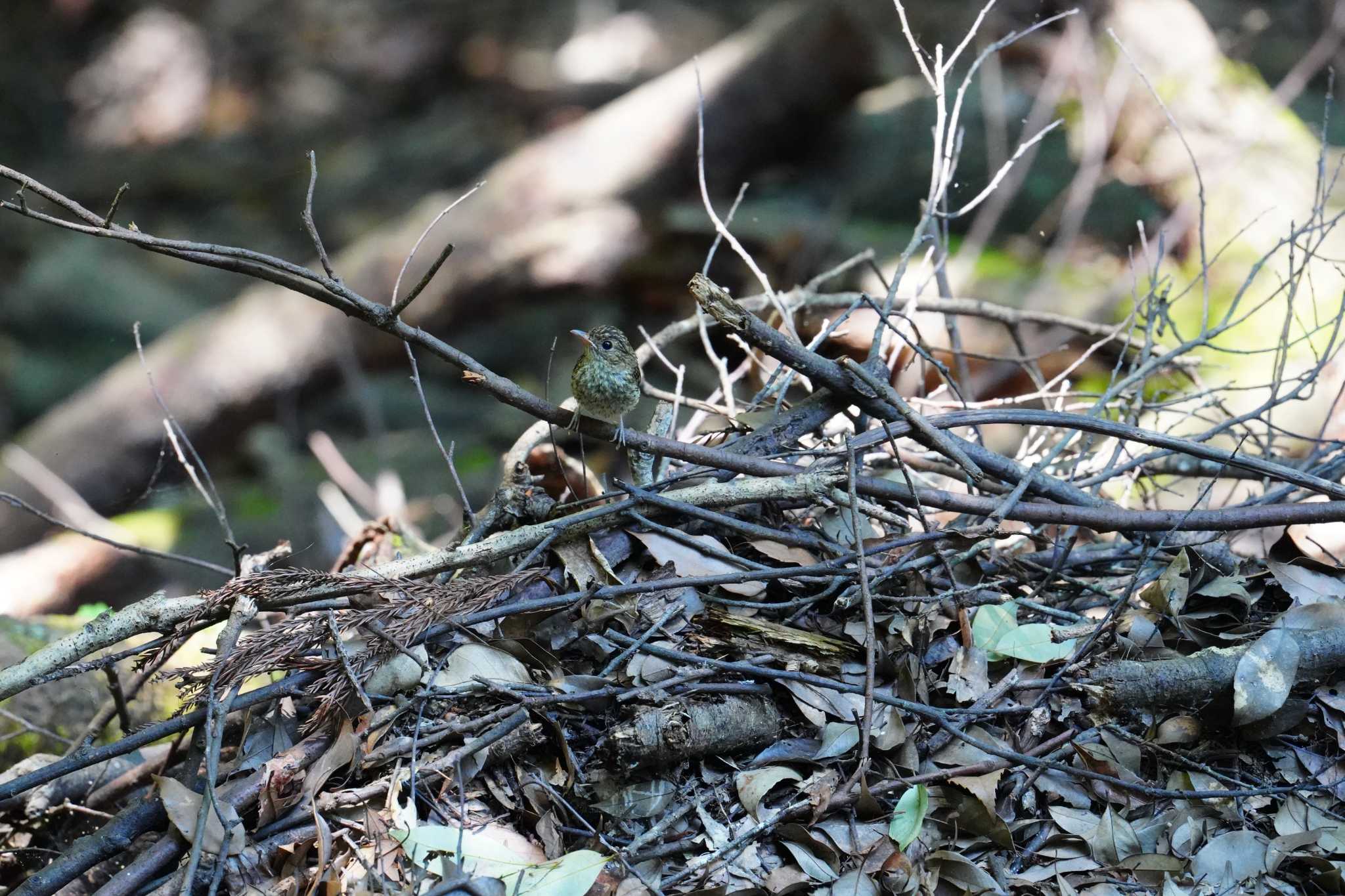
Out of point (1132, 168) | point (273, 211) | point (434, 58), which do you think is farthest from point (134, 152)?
point (1132, 168)

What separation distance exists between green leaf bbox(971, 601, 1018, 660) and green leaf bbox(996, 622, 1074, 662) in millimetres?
17

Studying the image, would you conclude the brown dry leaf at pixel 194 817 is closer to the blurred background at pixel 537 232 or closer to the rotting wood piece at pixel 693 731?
the rotting wood piece at pixel 693 731

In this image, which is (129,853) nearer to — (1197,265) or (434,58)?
(1197,265)

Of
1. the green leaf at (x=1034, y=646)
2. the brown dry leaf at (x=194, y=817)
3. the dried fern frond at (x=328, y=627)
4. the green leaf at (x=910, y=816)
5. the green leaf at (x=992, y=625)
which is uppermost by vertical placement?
the dried fern frond at (x=328, y=627)

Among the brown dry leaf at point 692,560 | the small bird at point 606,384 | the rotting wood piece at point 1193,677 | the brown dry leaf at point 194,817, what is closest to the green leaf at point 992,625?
the rotting wood piece at point 1193,677

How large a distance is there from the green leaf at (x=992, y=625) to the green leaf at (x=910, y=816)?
1.56ft

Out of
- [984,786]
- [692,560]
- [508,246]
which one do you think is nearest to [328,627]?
[692,560]

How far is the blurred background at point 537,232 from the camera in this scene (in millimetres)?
6586

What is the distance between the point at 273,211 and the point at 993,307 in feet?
36.8

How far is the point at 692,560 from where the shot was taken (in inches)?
109

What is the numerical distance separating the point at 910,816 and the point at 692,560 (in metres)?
0.89

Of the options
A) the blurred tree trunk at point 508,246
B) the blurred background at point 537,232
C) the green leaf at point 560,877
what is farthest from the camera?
the blurred tree trunk at point 508,246

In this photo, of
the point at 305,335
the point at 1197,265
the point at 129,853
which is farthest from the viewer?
the point at 305,335

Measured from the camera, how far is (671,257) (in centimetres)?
827
